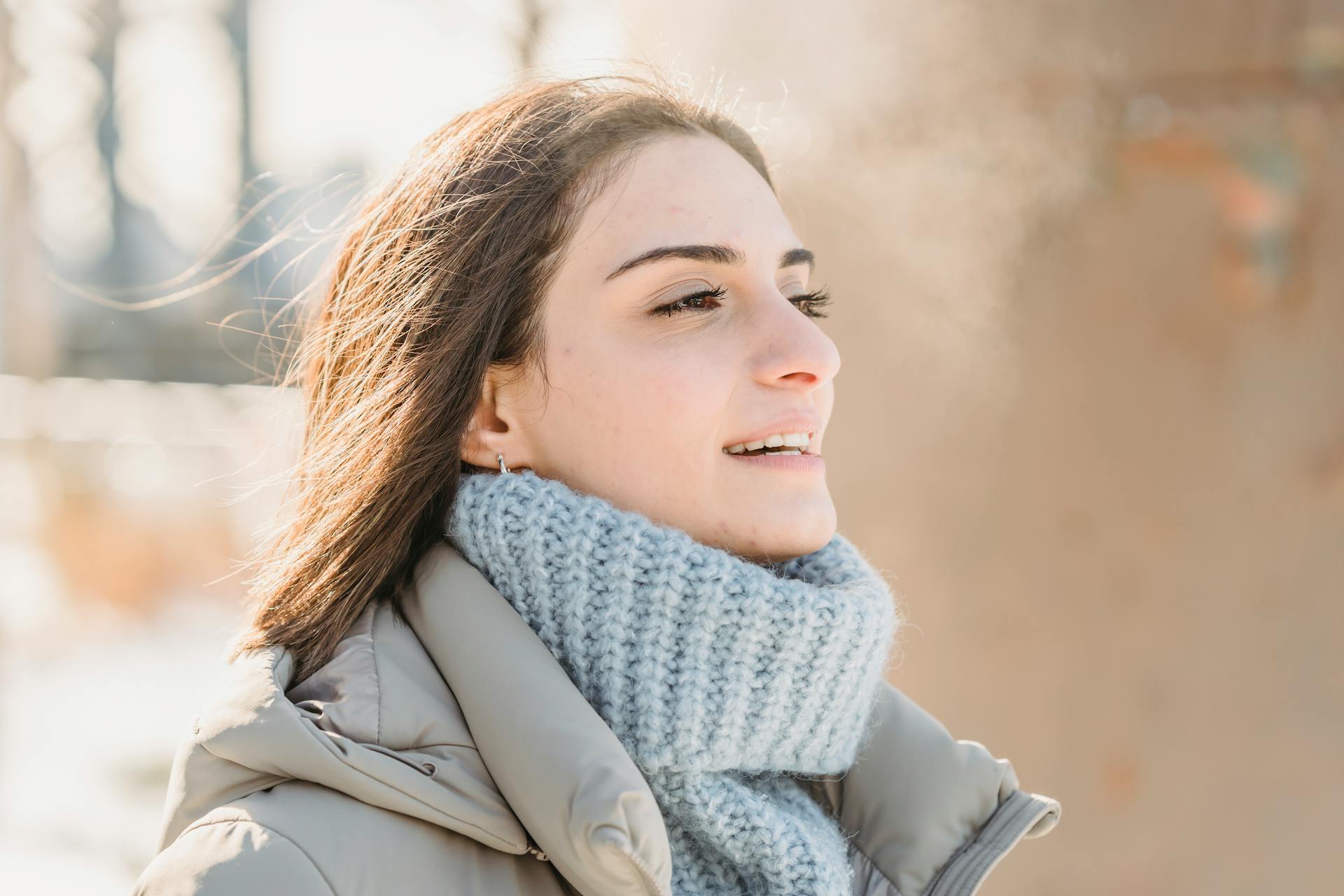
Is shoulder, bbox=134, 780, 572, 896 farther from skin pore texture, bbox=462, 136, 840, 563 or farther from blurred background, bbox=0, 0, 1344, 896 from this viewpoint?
blurred background, bbox=0, 0, 1344, 896

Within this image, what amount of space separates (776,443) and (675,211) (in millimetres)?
310

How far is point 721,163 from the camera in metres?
1.50

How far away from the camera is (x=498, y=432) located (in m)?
1.45

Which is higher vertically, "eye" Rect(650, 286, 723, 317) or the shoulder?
"eye" Rect(650, 286, 723, 317)

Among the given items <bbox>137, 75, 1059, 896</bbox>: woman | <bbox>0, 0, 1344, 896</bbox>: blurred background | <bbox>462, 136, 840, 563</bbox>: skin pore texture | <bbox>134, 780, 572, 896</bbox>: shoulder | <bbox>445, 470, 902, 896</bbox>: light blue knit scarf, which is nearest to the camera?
<bbox>134, 780, 572, 896</bbox>: shoulder

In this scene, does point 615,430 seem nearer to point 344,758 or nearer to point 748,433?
point 748,433

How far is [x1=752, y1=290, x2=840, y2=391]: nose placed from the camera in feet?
4.48

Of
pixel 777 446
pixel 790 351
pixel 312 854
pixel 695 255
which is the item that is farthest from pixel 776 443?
pixel 312 854

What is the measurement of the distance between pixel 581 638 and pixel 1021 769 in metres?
1.38

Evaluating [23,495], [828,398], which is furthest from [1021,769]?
[23,495]

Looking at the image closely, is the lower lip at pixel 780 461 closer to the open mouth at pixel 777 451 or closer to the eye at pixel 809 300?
the open mouth at pixel 777 451

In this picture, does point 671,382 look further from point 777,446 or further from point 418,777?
point 418,777

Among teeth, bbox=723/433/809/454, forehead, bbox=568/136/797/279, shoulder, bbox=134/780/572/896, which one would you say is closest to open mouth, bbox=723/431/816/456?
teeth, bbox=723/433/809/454

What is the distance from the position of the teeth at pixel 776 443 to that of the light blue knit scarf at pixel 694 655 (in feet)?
0.41
